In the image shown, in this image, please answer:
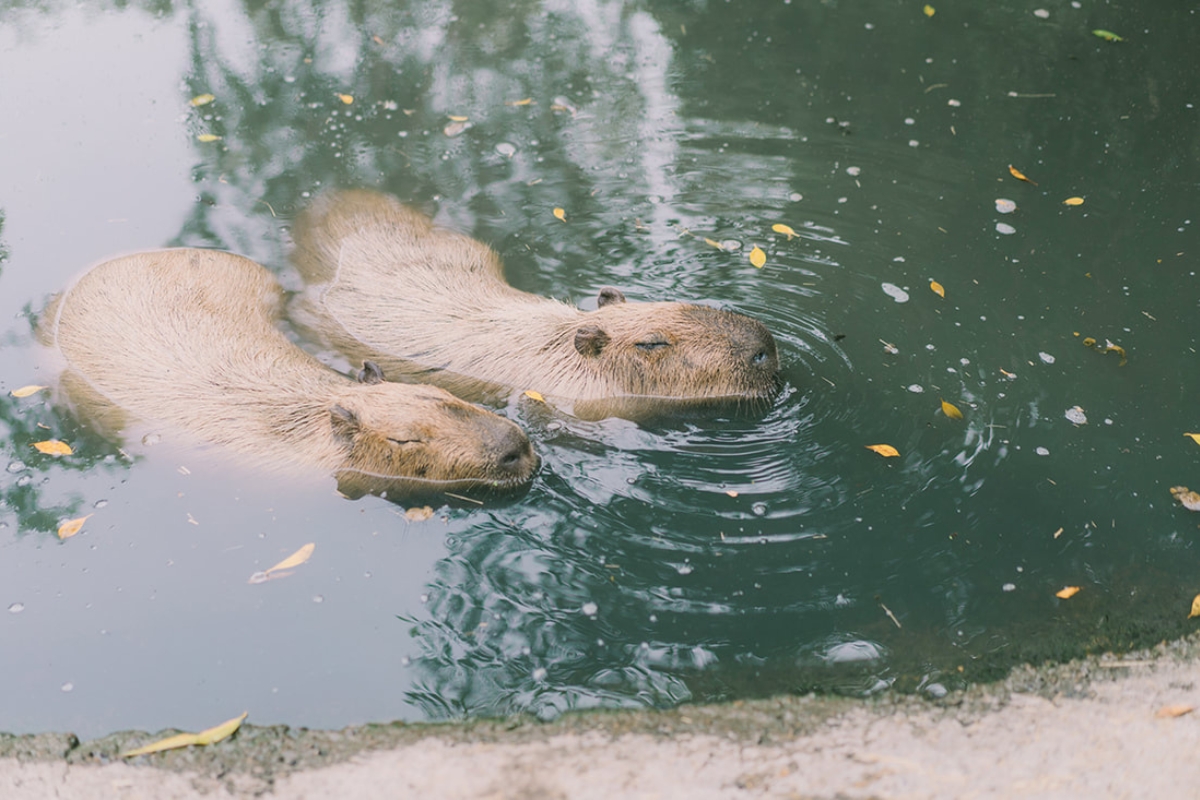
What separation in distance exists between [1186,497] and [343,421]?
3702 millimetres

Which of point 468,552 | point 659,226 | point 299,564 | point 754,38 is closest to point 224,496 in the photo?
point 299,564

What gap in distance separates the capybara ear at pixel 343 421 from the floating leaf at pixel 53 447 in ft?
4.14

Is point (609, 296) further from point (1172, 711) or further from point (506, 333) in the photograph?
point (1172, 711)

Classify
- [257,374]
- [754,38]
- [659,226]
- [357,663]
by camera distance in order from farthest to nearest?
1. [754,38]
2. [659,226]
3. [257,374]
4. [357,663]

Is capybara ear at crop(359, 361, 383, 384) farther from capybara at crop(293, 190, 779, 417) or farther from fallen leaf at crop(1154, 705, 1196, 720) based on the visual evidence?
fallen leaf at crop(1154, 705, 1196, 720)

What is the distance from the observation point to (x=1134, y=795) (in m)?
2.80

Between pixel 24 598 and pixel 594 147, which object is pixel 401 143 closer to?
pixel 594 147

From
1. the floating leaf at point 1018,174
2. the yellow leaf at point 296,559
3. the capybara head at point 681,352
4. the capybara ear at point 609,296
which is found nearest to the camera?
the yellow leaf at point 296,559

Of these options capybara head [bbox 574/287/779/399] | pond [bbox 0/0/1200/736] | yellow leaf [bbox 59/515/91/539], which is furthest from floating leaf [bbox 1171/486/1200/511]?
yellow leaf [bbox 59/515/91/539]

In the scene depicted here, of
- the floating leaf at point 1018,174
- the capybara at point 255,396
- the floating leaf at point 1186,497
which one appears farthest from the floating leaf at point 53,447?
the floating leaf at point 1018,174

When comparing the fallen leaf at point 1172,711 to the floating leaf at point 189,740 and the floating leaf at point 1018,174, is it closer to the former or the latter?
the floating leaf at point 189,740

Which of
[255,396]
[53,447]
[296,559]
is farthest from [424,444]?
[53,447]

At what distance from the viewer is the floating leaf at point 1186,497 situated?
13.7 ft

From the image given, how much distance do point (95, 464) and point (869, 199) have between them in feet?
15.3
